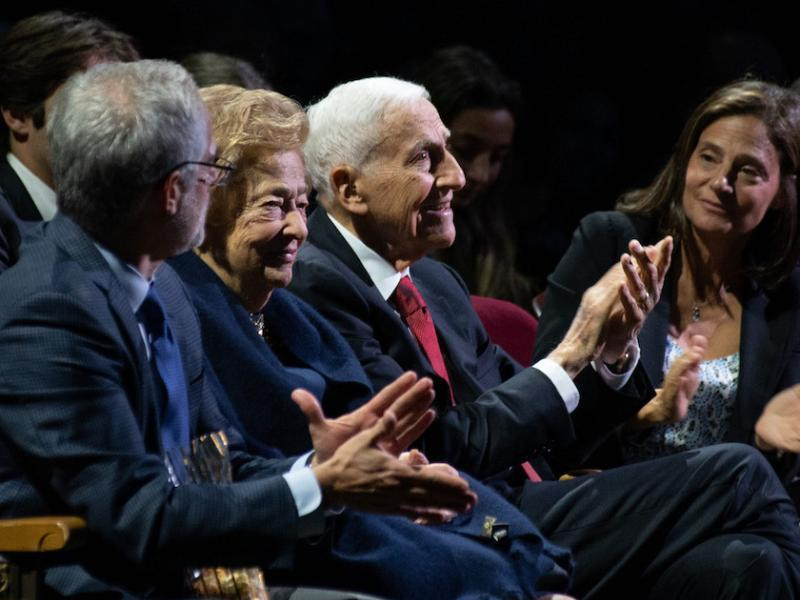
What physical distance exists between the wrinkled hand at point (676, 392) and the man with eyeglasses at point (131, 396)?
44.4 inches

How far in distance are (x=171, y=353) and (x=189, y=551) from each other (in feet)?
1.15

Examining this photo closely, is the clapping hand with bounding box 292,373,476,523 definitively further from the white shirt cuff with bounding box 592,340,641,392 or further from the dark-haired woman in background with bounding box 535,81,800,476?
the dark-haired woman in background with bounding box 535,81,800,476

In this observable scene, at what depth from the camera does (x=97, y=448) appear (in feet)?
6.38

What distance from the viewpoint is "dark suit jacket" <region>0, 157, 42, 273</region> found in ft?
10.0

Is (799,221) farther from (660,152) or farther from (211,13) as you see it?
(211,13)

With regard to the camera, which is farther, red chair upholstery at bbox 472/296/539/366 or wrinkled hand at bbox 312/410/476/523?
red chair upholstery at bbox 472/296/539/366

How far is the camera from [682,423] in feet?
11.5

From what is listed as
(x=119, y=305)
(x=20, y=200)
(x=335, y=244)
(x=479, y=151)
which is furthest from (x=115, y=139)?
(x=479, y=151)

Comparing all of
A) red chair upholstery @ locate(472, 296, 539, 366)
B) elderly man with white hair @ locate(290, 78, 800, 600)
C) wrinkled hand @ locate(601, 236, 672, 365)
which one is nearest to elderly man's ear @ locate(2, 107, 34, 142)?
elderly man with white hair @ locate(290, 78, 800, 600)

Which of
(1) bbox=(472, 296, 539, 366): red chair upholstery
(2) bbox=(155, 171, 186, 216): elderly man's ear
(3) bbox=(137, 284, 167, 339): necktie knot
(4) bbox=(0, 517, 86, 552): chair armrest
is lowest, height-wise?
(1) bbox=(472, 296, 539, 366): red chair upholstery

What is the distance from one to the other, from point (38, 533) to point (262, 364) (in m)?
0.70

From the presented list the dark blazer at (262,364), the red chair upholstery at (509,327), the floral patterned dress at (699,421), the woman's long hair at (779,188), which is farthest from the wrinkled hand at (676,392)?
the dark blazer at (262,364)

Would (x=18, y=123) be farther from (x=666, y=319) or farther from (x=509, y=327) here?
(x=666, y=319)

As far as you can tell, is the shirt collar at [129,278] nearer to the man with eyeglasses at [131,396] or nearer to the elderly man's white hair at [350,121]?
the man with eyeglasses at [131,396]
